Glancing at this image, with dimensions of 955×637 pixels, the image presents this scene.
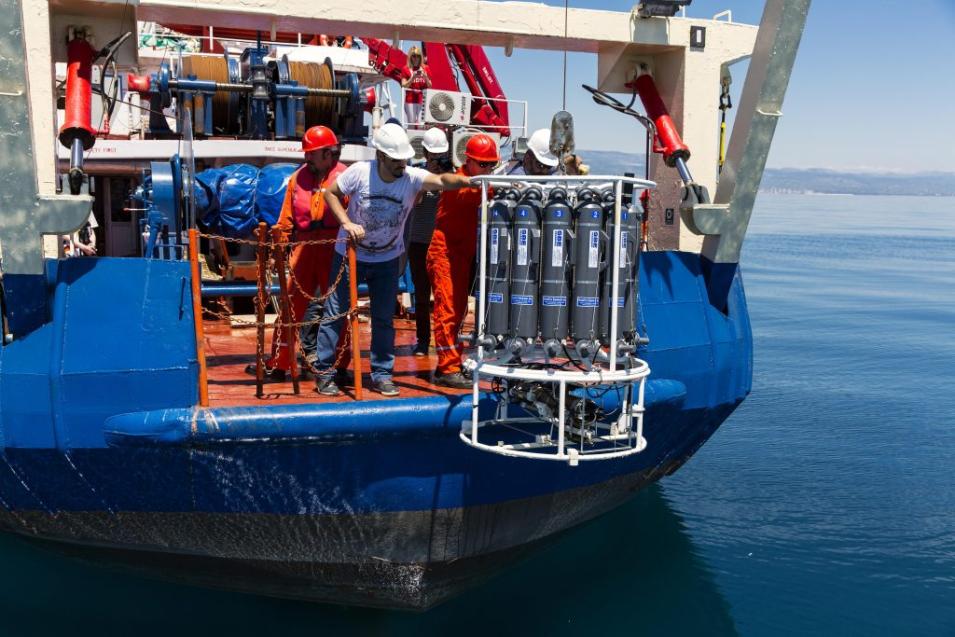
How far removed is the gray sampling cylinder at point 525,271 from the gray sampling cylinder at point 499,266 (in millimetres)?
31

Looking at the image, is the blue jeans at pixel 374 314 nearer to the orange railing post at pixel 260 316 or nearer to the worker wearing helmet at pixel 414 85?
the orange railing post at pixel 260 316

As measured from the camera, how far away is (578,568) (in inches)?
289

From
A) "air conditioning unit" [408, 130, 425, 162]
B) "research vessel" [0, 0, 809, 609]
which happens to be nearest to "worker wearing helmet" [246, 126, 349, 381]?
"research vessel" [0, 0, 809, 609]

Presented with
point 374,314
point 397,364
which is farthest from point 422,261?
point 374,314

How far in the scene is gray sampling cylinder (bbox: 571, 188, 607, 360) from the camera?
4.84 meters

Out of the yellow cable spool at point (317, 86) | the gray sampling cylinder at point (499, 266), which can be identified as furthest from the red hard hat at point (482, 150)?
the yellow cable spool at point (317, 86)

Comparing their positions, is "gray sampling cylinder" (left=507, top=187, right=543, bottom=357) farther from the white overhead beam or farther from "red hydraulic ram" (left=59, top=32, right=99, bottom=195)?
"red hydraulic ram" (left=59, top=32, right=99, bottom=195)

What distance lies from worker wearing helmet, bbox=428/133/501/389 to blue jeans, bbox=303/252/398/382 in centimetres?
26

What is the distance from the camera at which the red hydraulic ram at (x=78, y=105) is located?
19.8ft

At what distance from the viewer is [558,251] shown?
488 centimetres

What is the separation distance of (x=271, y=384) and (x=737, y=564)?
12.3 feet

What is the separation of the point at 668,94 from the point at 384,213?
2988mm

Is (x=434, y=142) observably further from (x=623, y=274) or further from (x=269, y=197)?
(x=269, y=197)

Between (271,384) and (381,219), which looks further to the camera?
(271,384)
